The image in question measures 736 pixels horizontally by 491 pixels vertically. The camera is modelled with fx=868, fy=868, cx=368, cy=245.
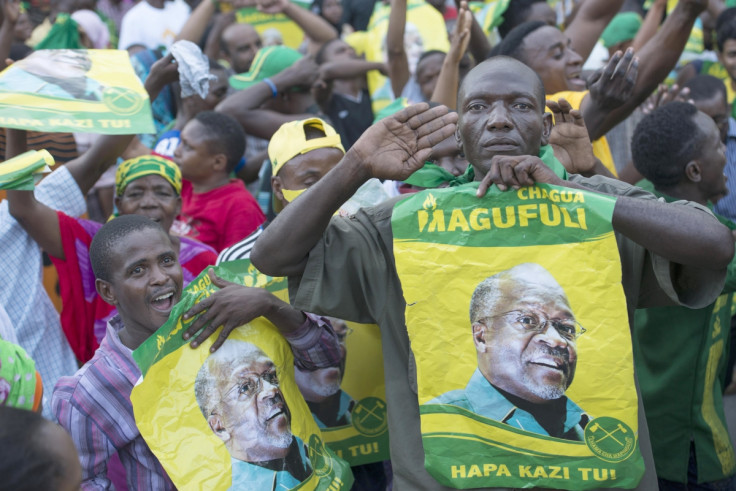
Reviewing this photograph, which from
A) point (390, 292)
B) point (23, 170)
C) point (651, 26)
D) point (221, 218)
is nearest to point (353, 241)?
point (390, 292)

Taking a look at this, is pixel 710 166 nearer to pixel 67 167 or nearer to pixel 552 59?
pixel 552 59

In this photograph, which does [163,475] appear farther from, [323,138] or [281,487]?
[323,138]

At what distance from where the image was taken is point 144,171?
4.19 metres

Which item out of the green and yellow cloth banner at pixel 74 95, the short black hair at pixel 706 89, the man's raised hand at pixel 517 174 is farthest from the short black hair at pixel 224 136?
the man's raised hand at pixel 517 174

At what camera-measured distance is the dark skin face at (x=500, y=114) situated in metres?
2.54

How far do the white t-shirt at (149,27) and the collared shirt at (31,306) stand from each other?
12.9 feet

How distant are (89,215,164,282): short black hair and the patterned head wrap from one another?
36.7 inches

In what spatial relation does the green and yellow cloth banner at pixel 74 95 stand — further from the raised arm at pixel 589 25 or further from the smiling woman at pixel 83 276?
the raised arm at pixel 589 25

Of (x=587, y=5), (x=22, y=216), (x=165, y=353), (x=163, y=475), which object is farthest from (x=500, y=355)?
(x=587, y=5)

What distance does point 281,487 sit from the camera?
2.67 meters

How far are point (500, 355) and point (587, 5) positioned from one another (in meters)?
3.48

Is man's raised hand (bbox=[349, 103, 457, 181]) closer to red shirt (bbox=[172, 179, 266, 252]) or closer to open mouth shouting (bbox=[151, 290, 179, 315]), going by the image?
open mouth shouting (bbox=[151, 290, 179, 315])

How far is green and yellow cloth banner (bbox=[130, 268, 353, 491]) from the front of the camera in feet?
8.74

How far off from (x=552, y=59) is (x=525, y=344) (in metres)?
2.71
